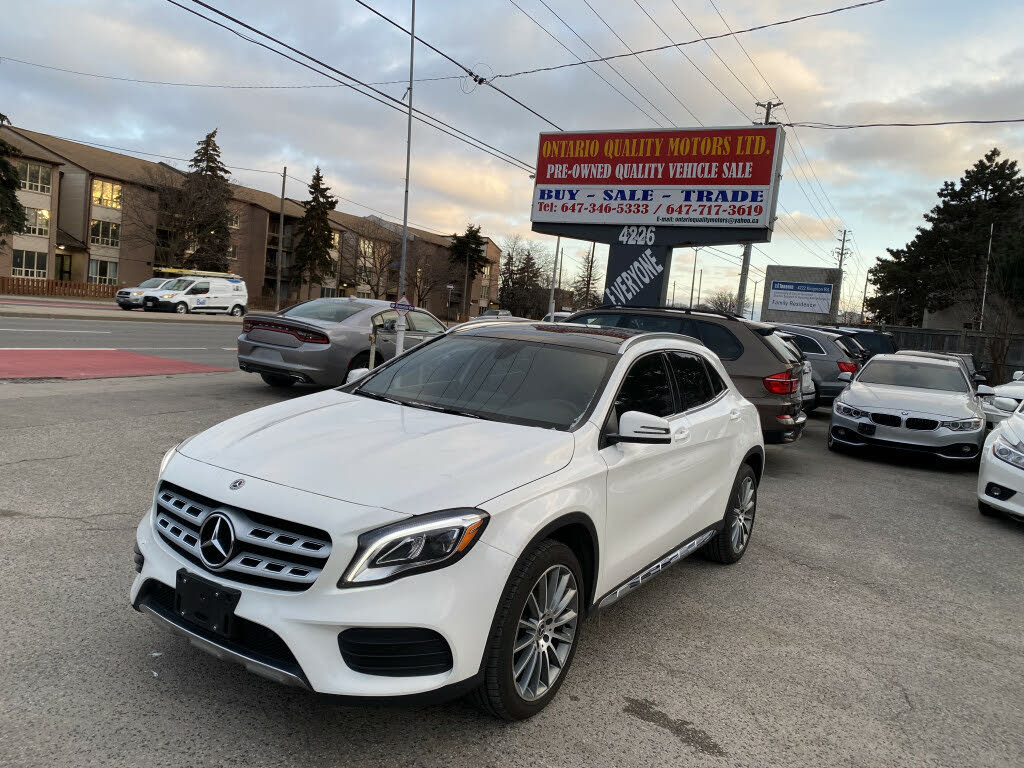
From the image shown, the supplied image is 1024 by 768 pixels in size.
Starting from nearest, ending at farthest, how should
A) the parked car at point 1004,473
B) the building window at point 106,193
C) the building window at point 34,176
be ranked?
the parked car at point 1004,473, the building window at point 34,176, the building window at point 106,193

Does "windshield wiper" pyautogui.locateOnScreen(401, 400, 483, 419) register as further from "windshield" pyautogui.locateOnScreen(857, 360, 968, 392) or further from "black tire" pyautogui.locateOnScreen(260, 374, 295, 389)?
"windshield" pyautogui.locateOnScreen(857, 360, 968, 392)

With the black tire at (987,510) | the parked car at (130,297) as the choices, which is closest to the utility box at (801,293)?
the parked car at (130,297)

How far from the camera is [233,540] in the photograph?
2646 mm

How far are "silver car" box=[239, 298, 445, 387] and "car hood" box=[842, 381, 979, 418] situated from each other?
20.2 ft

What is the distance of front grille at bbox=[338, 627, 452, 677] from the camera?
2.48 meters

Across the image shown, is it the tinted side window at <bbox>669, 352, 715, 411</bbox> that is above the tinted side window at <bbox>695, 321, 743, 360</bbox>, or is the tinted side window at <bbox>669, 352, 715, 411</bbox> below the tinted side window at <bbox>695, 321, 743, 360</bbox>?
below

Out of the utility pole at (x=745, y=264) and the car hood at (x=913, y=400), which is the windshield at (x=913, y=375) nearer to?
the car hood at (x=913, y=400)

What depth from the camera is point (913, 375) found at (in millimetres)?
11352

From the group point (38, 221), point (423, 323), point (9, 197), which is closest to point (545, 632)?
point (423, 323)

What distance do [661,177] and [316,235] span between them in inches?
2300

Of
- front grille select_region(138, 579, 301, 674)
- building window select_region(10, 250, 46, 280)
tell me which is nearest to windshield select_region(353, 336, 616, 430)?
front grille select_region(138, 579, 301, 674)

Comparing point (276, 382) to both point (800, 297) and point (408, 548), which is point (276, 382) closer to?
point (408, 548)

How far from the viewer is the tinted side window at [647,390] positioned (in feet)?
12.8

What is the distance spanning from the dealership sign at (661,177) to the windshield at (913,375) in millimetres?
4514
